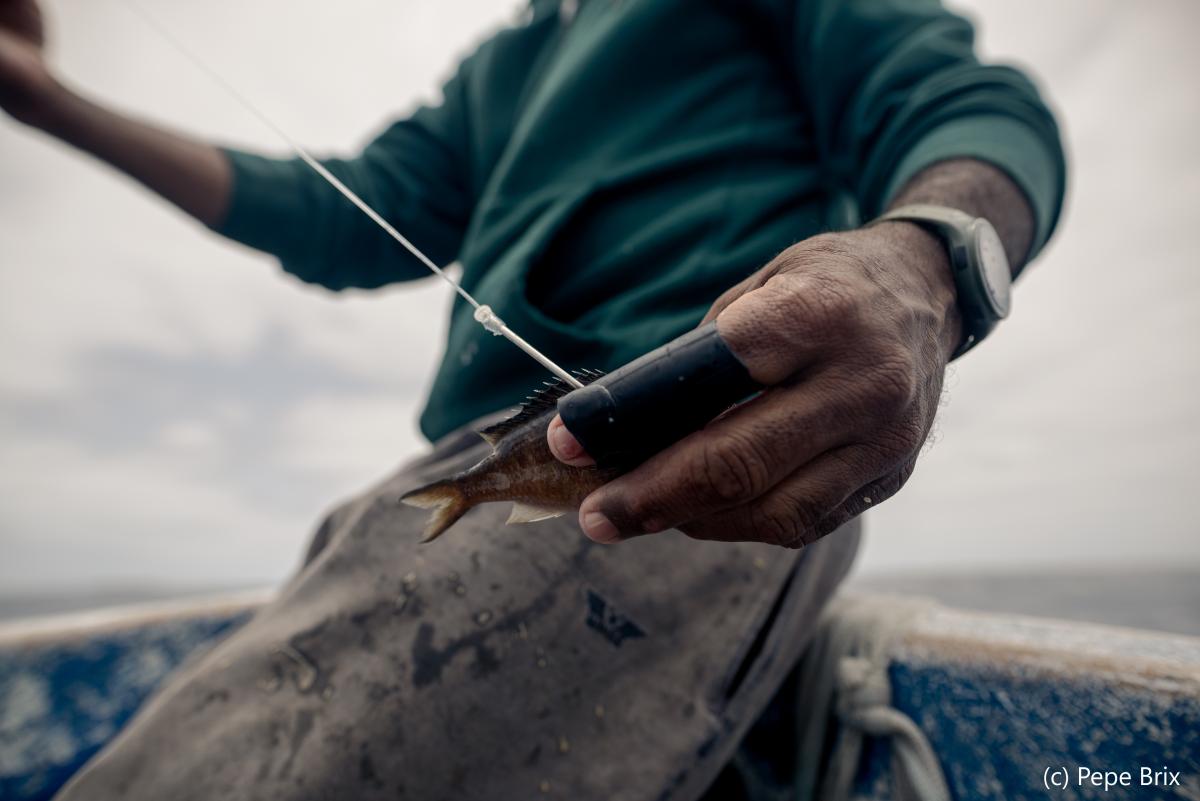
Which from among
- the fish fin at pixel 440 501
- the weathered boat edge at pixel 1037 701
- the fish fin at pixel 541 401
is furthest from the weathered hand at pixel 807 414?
the weathered boat edge at pixel 1037 701

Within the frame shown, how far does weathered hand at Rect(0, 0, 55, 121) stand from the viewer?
2.12 m

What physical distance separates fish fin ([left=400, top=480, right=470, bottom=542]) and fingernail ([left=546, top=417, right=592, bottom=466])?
1.47 feet

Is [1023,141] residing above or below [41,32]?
below

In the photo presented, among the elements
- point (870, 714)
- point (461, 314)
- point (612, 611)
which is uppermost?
point (461, 314)

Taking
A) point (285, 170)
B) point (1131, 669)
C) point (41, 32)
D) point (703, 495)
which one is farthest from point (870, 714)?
point (41, 32)

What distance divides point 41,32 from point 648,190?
2.72 metres

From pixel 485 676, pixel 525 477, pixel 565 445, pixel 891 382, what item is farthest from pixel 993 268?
pixel 485 676

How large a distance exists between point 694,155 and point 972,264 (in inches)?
41.1

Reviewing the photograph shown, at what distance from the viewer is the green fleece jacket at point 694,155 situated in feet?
4.81

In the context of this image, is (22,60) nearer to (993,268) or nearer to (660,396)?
(660,396)

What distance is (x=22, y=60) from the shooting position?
7.04 feet

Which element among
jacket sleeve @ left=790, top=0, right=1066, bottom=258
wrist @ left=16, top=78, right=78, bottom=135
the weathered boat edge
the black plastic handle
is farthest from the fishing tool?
wrist @ left=16, top=78, right=78, bottom=135

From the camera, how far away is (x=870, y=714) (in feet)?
5.55

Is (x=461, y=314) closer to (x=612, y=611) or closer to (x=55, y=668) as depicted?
(x=612, y=611)
